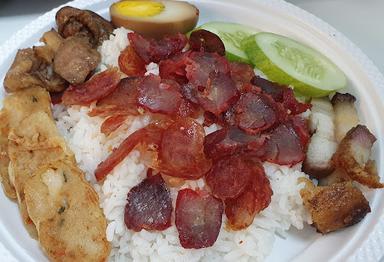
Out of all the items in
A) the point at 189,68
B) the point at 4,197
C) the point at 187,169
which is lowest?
the point at 4,197

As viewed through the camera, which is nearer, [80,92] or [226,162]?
[226,162]

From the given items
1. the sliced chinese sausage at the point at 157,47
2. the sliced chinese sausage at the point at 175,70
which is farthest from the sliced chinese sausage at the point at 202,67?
the sliced chinese sausage at the point at 157,47

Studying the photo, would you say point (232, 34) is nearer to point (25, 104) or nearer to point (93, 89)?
point (93, 89)

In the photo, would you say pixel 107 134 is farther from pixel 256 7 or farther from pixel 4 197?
pixel 256 7

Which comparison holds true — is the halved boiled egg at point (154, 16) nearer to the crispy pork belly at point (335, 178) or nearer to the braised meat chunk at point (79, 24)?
the braised meat chunk at point (79, 24)

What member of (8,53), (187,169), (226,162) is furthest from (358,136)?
(8,53)

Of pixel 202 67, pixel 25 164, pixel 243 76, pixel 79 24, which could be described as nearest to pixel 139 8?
pixel 79 24
